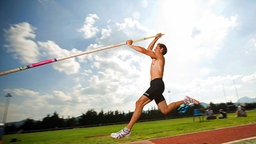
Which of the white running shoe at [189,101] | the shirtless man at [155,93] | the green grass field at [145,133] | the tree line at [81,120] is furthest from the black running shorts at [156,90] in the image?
the tree line at [81,120]

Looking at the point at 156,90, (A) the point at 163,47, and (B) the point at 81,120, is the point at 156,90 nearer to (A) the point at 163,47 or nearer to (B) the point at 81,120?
(A) the point at 163,47

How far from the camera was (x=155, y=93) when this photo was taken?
4984mm

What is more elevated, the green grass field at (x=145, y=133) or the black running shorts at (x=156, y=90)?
the black running shorts at (x=156, y=90)

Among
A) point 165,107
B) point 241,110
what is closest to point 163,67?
point 165,107

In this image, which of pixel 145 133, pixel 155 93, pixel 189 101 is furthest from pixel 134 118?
pixel 145 133

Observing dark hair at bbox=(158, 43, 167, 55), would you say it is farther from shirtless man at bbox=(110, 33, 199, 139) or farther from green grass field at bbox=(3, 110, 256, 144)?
green grass field at bbox=(3, 110, 256, 144)

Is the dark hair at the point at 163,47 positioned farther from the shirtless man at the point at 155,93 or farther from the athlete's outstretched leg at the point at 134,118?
the athlete's outstretched leg at the point at 134,118

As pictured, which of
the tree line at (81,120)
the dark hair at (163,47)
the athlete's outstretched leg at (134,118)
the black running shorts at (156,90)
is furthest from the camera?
the tree line at (81,120)

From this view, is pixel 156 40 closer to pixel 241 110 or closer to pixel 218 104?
pixel 241 110

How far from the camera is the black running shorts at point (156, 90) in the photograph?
4957 mm

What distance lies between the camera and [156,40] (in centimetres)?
634

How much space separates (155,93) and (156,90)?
0.08 metres

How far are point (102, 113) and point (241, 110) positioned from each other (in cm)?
4430

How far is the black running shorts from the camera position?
195 inches
